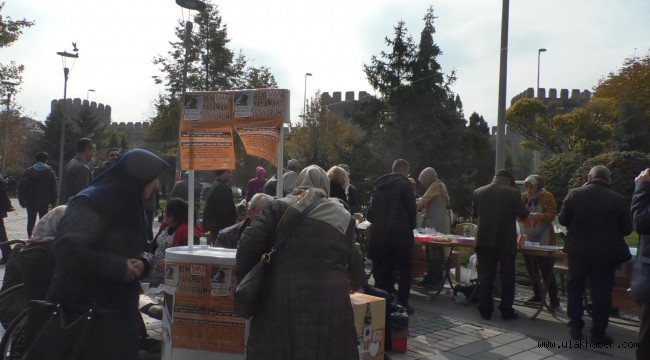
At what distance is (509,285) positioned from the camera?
7.64 metres

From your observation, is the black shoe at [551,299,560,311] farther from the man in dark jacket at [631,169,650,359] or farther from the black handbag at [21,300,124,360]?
the black handbag at [21,300,124,360]

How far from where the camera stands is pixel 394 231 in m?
7.66

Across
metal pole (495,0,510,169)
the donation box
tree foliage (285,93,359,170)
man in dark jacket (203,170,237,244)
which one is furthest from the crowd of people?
tree foliage (285,93,359,170)

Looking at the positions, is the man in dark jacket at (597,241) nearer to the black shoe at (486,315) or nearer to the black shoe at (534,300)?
the black shoe at (486,315)

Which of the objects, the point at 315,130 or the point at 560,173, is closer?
the point at 560,173

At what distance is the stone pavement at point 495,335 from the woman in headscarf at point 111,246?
283cm

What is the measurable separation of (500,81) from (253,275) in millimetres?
9118

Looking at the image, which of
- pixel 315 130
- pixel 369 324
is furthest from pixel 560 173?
pixel 369 324

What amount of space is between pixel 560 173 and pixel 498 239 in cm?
1187

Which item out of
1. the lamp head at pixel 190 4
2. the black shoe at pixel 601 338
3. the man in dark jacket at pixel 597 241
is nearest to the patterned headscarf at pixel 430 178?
the man in dark jacket at pixel 597 241

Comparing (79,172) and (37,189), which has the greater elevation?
(79,172)

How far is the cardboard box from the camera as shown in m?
5.08

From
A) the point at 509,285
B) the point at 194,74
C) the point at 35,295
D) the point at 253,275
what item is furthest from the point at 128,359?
the point at 194,74

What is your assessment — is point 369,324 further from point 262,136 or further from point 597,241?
point 597,241
